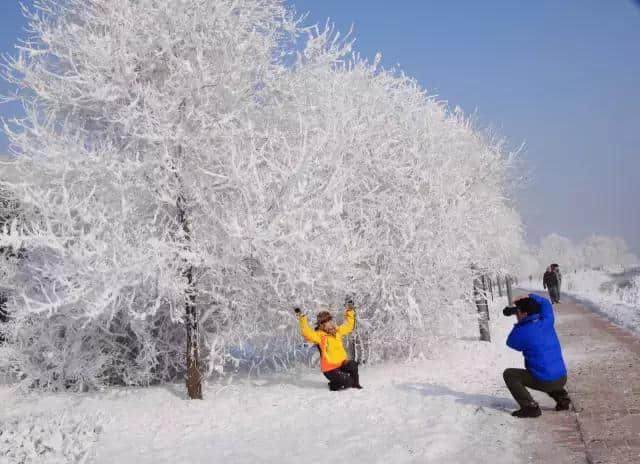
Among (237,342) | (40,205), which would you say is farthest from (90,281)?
(237,342)

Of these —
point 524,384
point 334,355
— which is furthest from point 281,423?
point 524,384

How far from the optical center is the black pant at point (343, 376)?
811 centimetres

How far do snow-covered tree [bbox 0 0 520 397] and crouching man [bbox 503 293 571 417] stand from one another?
8.64 feet

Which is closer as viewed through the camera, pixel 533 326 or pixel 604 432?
pixel 604 432

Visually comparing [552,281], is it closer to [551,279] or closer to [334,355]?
[551,279]

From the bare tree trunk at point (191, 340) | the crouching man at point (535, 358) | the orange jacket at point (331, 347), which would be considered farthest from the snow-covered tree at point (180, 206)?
the crouching man at point (535, 358)

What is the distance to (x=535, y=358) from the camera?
6043 millimetres

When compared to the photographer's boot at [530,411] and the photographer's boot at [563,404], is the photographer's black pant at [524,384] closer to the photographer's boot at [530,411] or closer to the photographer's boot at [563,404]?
the photographer's boot at [530,411]

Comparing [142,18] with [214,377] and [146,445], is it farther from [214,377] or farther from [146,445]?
[214,377]

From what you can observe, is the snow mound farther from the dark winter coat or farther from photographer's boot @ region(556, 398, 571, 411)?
the dark winter coat

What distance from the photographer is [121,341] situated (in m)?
9.82

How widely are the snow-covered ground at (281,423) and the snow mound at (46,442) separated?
0.01m

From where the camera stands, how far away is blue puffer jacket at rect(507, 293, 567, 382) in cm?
600

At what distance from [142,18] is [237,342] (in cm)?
507
